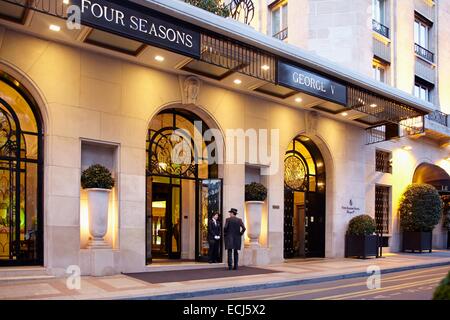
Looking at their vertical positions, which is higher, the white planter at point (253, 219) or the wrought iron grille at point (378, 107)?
the wrought iron grille at point (378, 107)

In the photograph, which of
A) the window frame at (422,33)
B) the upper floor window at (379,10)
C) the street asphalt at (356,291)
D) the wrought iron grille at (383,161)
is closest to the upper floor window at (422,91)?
the window frame at (422,33)

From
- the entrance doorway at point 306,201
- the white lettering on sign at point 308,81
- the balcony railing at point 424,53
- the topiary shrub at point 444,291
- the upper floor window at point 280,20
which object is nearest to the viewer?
the topiary shrub at point 444,291

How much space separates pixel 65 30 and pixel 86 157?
10.9ft

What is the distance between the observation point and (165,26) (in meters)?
11.6

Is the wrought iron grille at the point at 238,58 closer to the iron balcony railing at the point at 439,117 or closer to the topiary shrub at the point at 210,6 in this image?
the topiary shrub at the point at 210,6

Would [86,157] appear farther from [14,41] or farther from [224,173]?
[224,173]

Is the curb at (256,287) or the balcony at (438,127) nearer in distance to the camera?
the curb at (256,287)

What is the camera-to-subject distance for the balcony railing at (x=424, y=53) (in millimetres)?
25328

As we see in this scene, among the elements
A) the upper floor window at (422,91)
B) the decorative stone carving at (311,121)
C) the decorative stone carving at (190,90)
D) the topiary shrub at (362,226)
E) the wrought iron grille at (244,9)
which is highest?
the wrought iron grille at (244,9)

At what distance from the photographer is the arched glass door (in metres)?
11.5

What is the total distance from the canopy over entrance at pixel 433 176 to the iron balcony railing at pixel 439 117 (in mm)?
2451

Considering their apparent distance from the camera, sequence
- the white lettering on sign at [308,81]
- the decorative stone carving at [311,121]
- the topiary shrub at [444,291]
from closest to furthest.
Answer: the topiary shrub at [444,291]
the white lettering on sign at [308,81]
the decorative stone carving at [311,121]

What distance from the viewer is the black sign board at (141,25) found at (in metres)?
10.4
